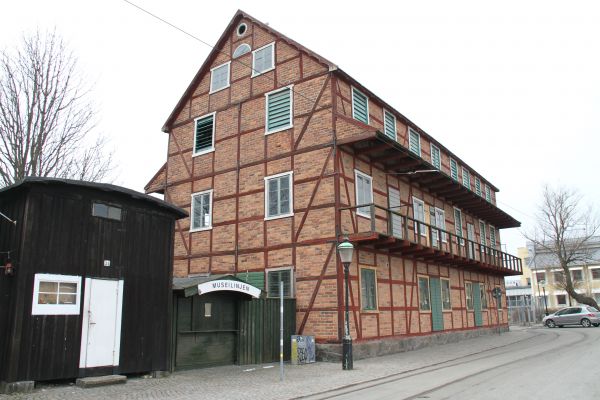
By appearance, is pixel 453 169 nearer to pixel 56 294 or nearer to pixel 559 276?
pixel 56 294

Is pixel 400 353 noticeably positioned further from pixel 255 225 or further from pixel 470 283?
pixel 470 283

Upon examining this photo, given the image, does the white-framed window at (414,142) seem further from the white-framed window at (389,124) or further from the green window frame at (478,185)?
the green window frame at (478,185)

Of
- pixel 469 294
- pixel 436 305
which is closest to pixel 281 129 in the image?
pixel 436 305

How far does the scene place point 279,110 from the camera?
64.1 ft

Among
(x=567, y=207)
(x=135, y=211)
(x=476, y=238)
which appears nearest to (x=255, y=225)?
(x=135, y=211)

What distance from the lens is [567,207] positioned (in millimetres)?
46594

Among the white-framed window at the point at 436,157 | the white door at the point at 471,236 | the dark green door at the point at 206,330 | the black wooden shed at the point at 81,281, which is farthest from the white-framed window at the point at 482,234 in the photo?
the black wooden shed at the point at 81,281

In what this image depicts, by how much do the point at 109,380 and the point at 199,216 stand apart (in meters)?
10.8

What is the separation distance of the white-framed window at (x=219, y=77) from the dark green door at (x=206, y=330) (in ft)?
34.1

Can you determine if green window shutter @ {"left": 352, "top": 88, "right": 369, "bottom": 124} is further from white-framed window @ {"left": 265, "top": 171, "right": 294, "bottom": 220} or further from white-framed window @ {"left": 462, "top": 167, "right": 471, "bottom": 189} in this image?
white-framed window @ {"left": 462, "top": 167, "right": 471, "bottom": 189}

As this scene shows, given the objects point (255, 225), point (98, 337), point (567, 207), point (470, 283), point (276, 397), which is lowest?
point (276, 397)

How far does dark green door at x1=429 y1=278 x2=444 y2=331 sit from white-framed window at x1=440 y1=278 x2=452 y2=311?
50cm

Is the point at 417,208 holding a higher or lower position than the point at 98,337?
higher

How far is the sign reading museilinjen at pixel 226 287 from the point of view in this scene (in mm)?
13774
